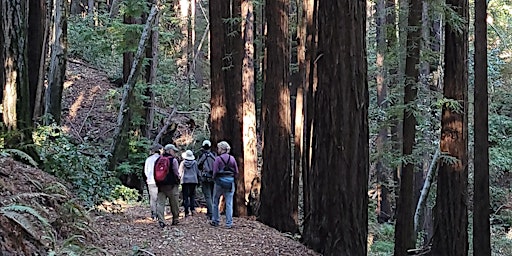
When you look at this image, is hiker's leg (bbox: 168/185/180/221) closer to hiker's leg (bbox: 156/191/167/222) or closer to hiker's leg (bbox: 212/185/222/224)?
hiker's leg (bbox: 156/191/167/222)

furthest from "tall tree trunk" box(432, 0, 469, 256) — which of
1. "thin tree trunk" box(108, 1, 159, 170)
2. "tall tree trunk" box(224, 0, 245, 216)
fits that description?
"thin tree trunk" box(108, 1, 159, 170)

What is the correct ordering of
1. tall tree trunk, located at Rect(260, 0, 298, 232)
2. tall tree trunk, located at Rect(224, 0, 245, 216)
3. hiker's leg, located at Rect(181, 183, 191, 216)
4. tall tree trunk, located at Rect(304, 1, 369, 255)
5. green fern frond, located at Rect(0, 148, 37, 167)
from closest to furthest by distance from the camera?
green fern frond, located at Rect(0, 148, 37, 167), tall tree trunk, located at Rect(304, 1, 369, 255), tall tree trunk, located at Rect(260, 0, 298, 232), hiker's leg, located at Rect(181, 183, 191, 216), tall tree trunk, located at Rect(224, 0, 245, 216)

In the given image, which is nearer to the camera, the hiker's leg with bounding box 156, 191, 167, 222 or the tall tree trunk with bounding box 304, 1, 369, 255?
the tall tree trunk with bounding box 304, 1, 369, 255

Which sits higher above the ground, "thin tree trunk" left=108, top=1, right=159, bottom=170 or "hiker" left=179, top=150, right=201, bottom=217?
"thin tree trunk" left=108, top=1, right=159, bottom=170

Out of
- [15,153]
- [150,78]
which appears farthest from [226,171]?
[150,78]

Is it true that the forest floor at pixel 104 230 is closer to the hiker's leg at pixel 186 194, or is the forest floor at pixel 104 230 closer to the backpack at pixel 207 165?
the hiker's leg at pixel 186 194

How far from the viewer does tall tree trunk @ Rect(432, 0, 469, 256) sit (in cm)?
1291

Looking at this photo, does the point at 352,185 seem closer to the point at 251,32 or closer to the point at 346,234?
the point at 346,234

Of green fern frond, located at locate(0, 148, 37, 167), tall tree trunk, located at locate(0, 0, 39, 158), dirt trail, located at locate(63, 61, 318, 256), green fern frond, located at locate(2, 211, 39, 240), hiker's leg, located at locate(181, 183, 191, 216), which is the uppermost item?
tall tree trunk, located at locate(0, 0, 39, 158)

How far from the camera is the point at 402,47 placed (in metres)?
16.9

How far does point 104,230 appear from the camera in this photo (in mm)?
10055

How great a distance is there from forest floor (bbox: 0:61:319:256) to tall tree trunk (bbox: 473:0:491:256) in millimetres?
4377

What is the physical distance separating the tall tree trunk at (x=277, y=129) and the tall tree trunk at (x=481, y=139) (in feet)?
13.6

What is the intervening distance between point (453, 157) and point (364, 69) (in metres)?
4.90
